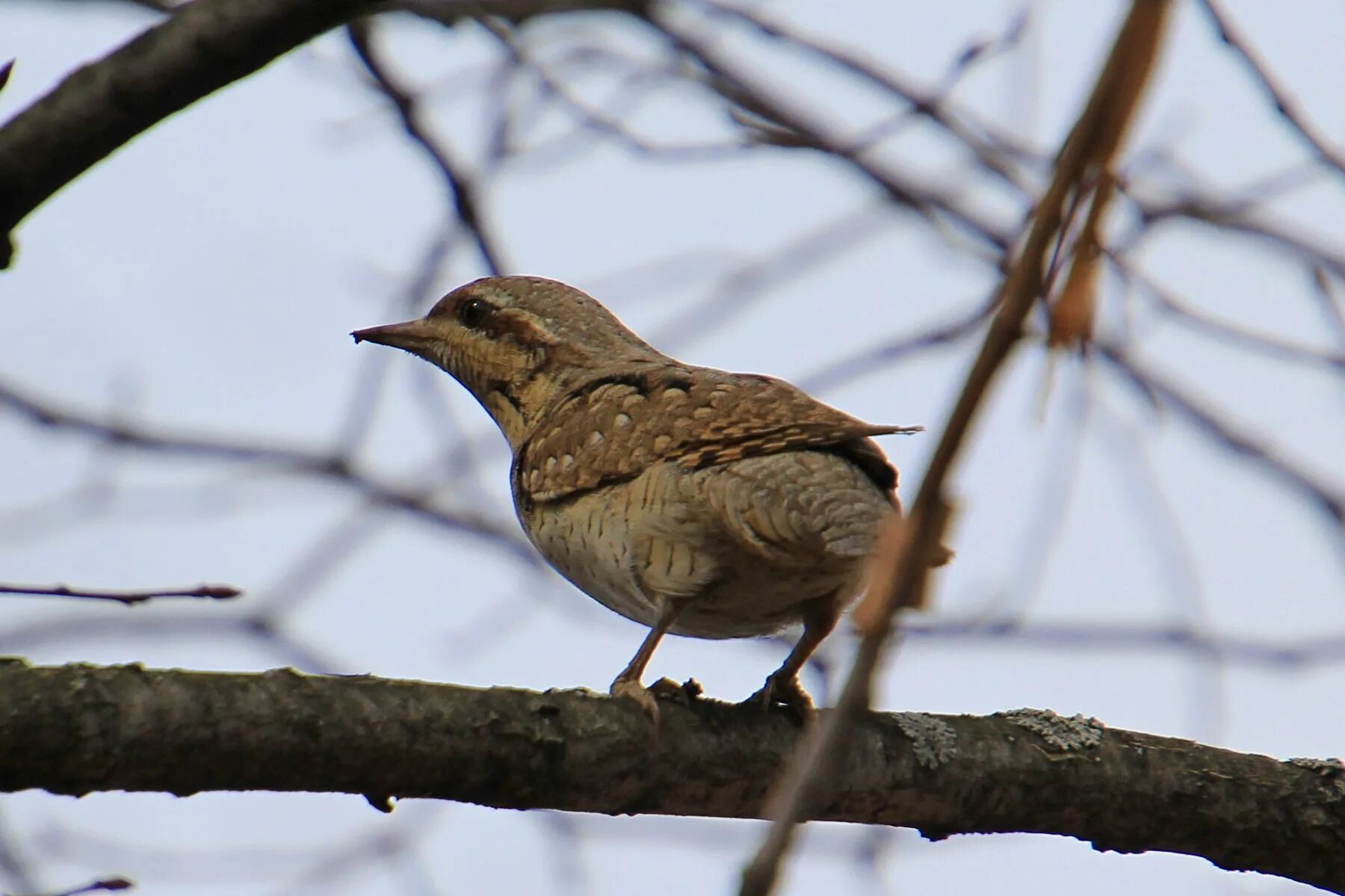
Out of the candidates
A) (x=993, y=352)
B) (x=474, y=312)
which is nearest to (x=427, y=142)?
(x=474, y=312)

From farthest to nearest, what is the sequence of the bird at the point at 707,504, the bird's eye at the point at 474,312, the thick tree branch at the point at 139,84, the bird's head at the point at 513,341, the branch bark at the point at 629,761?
1. the bird's eye at the point at 474,312
2. the bird's head at the point at 513,341
3. the bird at the point at 707,504
4. the thick tree branch at the point at 139,84
5. the branch bark at the point at 629,761

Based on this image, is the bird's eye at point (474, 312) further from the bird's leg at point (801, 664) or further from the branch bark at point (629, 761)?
the branch bark at point (629, 761)

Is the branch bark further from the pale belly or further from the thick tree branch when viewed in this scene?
the thick tree branch

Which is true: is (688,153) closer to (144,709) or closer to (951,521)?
(144,709)

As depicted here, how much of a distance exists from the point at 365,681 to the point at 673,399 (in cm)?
191

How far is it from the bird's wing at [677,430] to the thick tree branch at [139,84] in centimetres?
164

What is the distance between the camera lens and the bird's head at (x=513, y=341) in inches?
227

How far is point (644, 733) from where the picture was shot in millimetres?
3188

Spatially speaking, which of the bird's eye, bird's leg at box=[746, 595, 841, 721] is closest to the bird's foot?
bird's leg at box=[746, 595, 841, 721]

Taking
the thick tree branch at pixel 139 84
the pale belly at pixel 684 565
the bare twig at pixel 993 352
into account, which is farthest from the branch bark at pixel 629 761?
the bare twig at pixel 993 352

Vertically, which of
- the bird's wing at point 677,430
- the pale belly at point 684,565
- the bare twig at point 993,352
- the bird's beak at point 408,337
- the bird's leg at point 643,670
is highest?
the bird's beak at point 408,337

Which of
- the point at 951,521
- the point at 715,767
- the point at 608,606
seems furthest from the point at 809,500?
the point at 951,521

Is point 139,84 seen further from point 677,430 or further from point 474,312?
point 474,312

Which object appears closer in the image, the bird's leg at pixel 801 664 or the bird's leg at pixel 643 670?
the bird's leg at pixel 643 670
